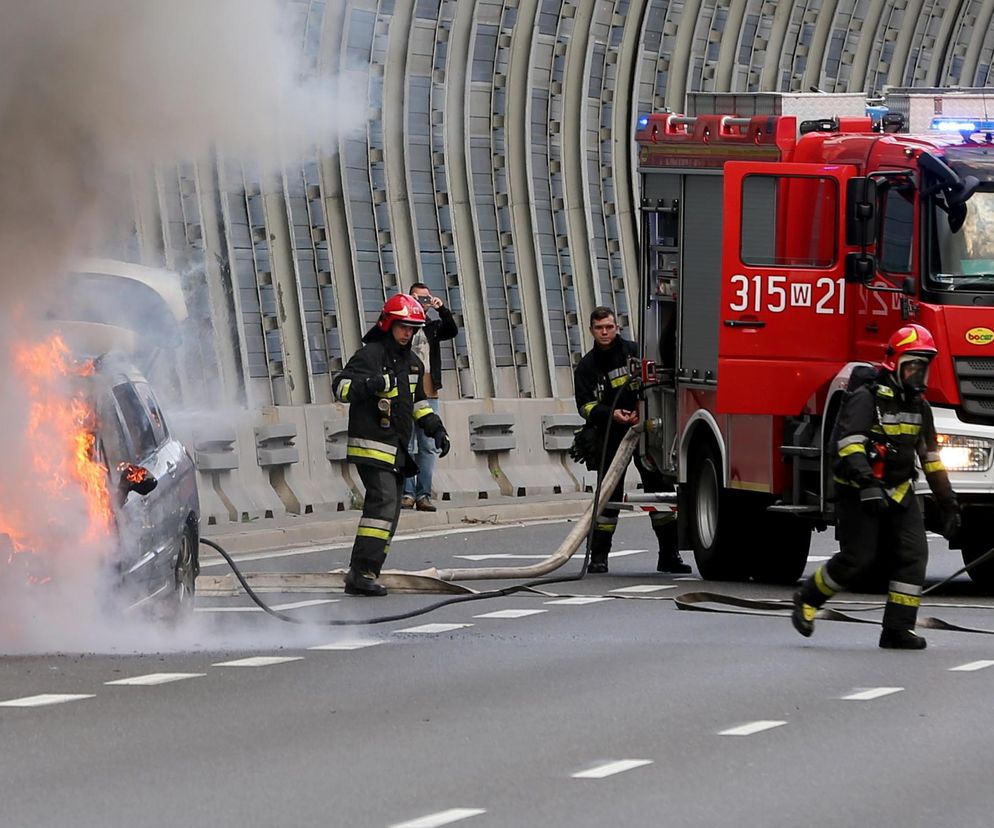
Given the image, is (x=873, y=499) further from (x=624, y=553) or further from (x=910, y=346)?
(x=624, y=553)

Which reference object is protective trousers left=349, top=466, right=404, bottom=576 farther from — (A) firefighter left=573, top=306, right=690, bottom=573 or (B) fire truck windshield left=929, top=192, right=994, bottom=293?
(B) fire truck windshield left=929, top=192, right=994, bottom=293

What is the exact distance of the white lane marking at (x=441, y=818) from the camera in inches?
316

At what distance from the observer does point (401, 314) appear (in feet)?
53.0

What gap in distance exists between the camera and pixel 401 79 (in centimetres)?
2738

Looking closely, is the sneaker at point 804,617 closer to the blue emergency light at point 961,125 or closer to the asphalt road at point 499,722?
the asphalt road at point 499,722

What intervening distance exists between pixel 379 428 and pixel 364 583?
1015 mm

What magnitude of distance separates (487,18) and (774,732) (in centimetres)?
1913

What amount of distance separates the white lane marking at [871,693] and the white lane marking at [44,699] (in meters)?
3.39

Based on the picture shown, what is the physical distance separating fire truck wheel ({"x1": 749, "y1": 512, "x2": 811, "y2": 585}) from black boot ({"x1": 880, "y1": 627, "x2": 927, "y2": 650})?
403 cm

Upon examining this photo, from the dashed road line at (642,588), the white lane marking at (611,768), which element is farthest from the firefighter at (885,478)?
the white lane marking at (611,768)

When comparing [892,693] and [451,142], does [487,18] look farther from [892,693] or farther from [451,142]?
[892,693]

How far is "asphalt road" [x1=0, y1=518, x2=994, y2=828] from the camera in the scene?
27.8 feet

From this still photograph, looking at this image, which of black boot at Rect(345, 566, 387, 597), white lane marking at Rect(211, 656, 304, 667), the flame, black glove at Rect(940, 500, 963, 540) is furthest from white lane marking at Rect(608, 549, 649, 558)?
the flame

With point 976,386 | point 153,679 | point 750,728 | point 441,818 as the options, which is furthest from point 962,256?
point 441,818
